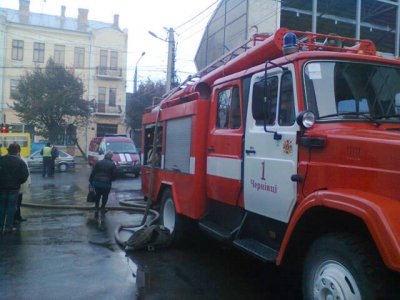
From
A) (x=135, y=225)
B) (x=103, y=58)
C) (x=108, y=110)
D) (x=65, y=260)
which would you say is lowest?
(x=65, y=260)

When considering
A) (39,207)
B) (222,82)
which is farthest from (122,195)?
(222,82)

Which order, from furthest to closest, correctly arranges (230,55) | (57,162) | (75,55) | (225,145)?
(75,55) < (57,162) < (230,55) < (225,145)

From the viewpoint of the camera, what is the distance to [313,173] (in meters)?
4.19

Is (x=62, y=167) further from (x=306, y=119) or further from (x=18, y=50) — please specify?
(x=306, y=119)

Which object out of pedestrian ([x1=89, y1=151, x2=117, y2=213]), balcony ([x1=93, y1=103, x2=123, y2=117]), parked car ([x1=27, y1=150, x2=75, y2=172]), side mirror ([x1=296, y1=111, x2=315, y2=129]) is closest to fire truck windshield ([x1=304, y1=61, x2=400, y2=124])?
side mirror ([x1=296, y1=111, x2=315, y2=129])

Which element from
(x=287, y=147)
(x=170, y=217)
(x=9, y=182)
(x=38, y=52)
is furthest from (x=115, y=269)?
(x=38, y=52)

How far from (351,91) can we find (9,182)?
6.64m

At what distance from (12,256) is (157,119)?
358cm

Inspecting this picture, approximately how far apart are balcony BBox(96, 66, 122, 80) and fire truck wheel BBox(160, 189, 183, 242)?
127ft

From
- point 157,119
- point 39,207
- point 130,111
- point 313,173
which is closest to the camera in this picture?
point 313,173

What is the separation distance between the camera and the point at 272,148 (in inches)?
191

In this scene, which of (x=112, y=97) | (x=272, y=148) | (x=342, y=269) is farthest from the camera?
(x=112, y=97)

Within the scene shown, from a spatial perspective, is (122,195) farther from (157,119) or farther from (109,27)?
(109,27)

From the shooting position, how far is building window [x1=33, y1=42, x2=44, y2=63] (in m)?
43.2
